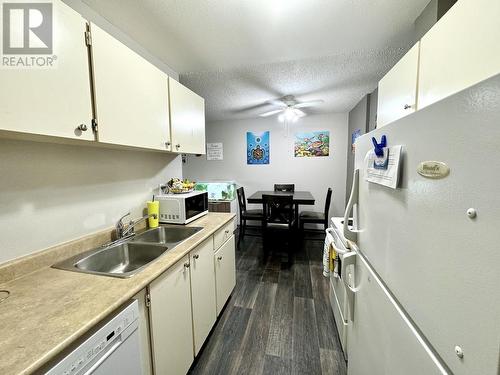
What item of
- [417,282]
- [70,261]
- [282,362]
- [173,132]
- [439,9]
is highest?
[439,9]

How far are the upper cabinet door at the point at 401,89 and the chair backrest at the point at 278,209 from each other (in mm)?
1670

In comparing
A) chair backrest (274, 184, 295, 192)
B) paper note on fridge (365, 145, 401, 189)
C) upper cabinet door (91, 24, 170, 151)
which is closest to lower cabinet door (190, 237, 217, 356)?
upper cabinet door (91, 24, 170, 151)

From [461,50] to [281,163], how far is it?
3487mm

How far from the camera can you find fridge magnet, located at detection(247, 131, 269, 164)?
4.43 meters

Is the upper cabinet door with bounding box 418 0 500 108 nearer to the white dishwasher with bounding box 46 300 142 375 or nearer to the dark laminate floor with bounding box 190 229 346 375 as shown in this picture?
the white dishwasher with bounding box 46 300 142 375

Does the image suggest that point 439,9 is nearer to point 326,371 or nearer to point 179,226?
point 179,226

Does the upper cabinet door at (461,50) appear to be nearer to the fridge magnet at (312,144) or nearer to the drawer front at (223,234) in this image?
the drawer front at (223,234)

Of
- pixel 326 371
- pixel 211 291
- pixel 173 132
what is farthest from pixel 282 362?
pixel 173 132

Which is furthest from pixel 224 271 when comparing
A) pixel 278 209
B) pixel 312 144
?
pixel 312 144

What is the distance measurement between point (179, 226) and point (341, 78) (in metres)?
2.47

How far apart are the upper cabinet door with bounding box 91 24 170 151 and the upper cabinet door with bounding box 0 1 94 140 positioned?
0.07 metres

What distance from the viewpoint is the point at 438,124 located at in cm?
54

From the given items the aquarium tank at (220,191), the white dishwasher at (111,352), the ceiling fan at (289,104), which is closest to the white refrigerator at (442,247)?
the white dishwasher at (111,352)

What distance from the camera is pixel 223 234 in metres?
1.97
